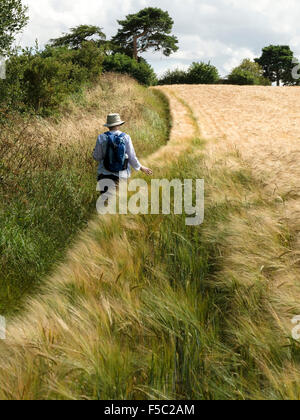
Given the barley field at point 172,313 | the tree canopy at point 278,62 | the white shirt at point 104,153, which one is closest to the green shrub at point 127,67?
the white shirt at point 104,153

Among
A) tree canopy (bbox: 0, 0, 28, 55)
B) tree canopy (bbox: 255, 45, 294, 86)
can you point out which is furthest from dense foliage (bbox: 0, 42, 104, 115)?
tree canopy (bbox: 255, 45, 294, 86)

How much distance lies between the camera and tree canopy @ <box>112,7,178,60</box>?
35750mm

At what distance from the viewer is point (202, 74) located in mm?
35281

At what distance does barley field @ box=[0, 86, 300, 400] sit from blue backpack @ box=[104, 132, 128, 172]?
147 cm

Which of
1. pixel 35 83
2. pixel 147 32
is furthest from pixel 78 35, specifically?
pixel 35 83

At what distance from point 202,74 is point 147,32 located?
286 inches

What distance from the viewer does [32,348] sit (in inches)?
69.5

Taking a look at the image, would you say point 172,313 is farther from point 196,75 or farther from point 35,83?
point 196,75

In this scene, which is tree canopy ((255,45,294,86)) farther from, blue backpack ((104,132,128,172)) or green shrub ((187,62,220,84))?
blue backpack ((104,132,128,172))

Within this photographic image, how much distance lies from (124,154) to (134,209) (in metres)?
1.55

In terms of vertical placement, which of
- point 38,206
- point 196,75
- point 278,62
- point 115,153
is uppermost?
point 278,62
